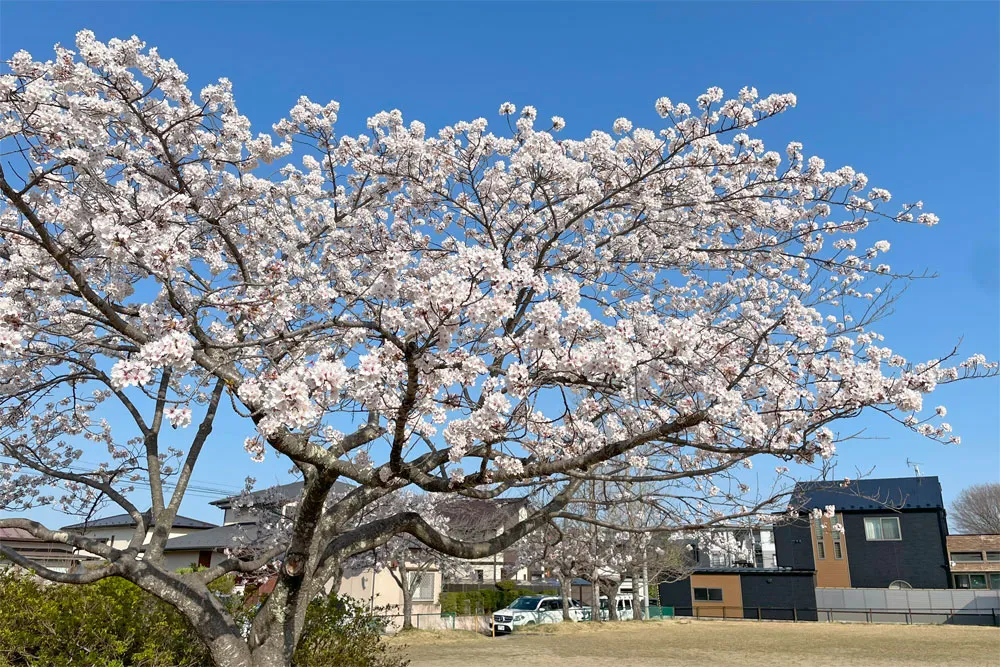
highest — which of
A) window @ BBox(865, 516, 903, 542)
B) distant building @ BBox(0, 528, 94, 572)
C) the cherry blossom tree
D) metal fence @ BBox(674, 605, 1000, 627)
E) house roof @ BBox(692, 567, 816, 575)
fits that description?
the cherry blossom tree

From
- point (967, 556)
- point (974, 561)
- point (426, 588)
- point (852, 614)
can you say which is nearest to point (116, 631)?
point (426, 588)

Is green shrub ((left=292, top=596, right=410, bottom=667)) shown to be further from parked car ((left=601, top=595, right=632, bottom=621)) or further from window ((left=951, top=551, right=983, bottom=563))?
window ((left=951, top=551, right=983, bottom=563))

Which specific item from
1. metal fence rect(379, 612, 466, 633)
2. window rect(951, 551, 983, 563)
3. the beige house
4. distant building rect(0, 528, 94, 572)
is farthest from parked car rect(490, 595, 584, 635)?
window rect(951, 551, 983, 563)

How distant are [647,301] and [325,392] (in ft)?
16.6

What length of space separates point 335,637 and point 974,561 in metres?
36.5

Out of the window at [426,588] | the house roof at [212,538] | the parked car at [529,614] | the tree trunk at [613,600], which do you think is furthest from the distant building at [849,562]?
the house roof at [212,538]

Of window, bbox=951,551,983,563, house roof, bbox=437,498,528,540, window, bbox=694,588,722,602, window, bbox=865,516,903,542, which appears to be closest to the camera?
house roof, bbox=437,498,528,540

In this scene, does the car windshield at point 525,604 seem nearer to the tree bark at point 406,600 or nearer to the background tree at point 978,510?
the tree bark at point 406,600

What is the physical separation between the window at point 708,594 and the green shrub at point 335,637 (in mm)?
30040

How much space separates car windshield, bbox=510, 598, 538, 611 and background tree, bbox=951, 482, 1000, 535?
1601 inches

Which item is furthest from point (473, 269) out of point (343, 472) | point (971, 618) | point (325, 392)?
point (971, 618)

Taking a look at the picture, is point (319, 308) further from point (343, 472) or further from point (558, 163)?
point (558, 163)

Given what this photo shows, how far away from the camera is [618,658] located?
1468 cm

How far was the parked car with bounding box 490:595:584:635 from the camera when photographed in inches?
882
